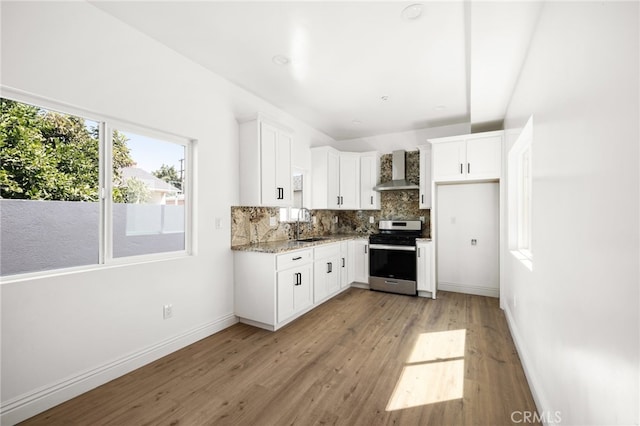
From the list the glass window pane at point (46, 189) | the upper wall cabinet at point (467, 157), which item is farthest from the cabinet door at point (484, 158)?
the glass window pane at point (46, 189)

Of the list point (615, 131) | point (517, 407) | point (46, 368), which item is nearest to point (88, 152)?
point (46, 368)

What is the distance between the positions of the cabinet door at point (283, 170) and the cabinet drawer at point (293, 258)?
67cm

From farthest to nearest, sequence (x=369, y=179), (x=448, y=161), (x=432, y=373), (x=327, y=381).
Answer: (x=369, y=179) < (x=448, y=161) < (x=432, y=373) < (x=327, y=381)

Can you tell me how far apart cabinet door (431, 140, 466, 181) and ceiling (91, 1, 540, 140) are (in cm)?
61

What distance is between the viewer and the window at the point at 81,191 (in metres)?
→ 1.81

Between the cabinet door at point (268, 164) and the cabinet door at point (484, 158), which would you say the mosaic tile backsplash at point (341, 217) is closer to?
the cabinet door at point (268, 164)

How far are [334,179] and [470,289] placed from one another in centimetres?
283

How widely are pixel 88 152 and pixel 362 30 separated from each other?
92.2 inches

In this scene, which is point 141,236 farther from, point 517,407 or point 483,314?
point 483,314

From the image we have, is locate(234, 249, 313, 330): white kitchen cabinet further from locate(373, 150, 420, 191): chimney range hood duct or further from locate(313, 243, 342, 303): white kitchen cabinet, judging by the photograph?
locate(373, 150, 420, 191): chimney range hood duct

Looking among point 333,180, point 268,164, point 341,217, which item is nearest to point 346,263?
point 341,217

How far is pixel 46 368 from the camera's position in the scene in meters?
1.86

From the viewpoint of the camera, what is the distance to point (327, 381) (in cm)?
219

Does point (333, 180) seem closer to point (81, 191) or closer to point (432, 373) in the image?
point (432, 373)
